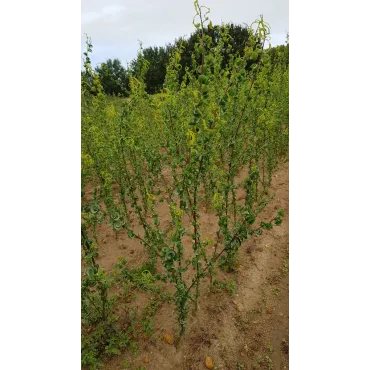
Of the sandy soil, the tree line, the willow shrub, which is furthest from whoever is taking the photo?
the tree line

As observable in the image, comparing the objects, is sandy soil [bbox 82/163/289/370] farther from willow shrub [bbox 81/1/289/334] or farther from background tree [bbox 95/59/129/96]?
background tree [bbox 95/59/129/96]

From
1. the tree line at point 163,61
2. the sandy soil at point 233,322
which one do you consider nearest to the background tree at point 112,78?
the tree line at point 163,61

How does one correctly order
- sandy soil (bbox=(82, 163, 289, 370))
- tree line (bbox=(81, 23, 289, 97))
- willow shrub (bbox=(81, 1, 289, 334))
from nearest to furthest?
willow shrub (bbox=(81, 1, 289, 334))
sandy soil (bbox=(82, 163, 289, 370))
tree line (bbox=(81, 23, 289, 97))

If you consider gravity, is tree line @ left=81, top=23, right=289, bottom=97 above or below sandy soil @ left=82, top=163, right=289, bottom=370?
above

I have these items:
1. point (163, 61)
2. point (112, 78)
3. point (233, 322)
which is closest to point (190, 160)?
point (233, 322)

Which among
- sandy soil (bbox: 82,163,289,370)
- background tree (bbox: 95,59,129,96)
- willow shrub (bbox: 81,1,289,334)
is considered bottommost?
sandy soil (bbox: 82,163,289,370)

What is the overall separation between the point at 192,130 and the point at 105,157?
2032 millimetres

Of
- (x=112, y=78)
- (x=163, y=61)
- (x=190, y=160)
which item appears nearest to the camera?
(x=190, y=160)

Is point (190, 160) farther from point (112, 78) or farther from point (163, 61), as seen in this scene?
point (163, 61)

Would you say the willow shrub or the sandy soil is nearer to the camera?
the willow shrub

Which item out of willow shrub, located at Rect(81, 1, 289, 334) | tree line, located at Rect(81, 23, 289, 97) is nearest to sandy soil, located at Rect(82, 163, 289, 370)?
willow shrub, located at Rect(81, 1, 289, 334)
